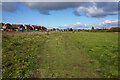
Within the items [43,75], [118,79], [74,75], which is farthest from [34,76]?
[118,79]

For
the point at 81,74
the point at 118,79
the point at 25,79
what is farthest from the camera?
the point at 81,74

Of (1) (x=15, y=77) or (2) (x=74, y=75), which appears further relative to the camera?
(2) (x=74, y=75)

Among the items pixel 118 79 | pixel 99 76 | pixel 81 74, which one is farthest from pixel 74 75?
pixel 118 79

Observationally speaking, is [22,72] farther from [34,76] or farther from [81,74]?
[81,74]

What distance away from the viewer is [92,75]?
17.2 ft

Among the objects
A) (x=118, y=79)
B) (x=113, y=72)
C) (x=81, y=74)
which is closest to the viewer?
(x=118, y=79)

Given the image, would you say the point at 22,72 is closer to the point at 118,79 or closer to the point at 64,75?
the point at 64,75

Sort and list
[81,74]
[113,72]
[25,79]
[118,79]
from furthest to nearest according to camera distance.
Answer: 1. [113,72]
2. [81,74]
3. [118,79]
4. [25,79]

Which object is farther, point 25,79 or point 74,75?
point 74,75

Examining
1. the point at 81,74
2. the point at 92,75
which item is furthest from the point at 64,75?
the point at 92,75

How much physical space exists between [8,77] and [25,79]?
82cm

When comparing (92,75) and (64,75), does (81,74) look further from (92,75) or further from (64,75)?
(64,75)

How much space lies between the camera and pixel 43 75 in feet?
16.7

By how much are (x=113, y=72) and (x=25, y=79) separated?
15.0 feet
